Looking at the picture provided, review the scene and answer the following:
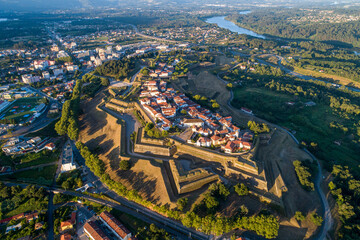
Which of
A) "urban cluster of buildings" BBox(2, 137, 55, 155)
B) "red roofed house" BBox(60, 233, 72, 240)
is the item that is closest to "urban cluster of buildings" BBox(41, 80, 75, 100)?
"urban cluster of buildings" BBox(2, 137, 55, 155)

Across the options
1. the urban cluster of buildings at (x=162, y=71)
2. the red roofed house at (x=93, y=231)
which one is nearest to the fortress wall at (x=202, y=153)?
the red roofed house at (x=93, y=231)

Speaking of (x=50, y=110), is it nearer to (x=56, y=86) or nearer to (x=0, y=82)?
(x=56, y=86)

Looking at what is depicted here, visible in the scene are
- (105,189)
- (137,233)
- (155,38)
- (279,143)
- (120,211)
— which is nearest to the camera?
(137,233)

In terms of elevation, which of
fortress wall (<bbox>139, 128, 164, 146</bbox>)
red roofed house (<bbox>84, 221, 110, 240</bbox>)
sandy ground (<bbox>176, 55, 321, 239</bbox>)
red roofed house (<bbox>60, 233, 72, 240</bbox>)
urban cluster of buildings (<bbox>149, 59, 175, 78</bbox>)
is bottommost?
sandy ground (<bbox>176, 55, 321, 239</bbox>)

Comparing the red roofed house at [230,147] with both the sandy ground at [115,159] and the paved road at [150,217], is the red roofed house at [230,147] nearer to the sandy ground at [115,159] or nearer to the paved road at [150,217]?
the sandy ground at [115,159]

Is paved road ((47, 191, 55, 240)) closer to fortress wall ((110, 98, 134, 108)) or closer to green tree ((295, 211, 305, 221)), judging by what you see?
fortress wall ((110, 98, 134, 108))

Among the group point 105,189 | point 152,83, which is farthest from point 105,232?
point 152,83
